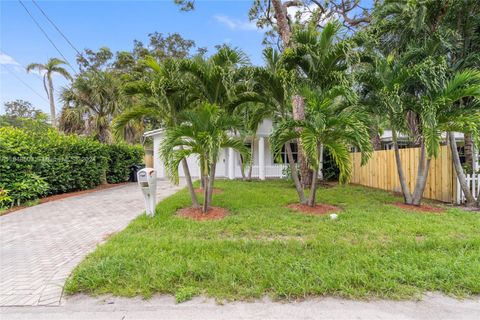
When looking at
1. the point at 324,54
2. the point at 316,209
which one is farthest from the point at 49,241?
the point at 324,54

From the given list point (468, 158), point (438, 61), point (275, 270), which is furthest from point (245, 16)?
point (275, 270)

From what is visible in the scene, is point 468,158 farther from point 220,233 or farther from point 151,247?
point 151,247

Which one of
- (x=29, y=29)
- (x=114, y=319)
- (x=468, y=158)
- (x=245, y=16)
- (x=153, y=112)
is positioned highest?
(x=245, y=16)

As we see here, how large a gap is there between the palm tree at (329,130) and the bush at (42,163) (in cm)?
781

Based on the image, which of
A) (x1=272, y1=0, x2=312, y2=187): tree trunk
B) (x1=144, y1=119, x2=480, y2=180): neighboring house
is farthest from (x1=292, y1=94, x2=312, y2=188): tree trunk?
(x1=144, y1=119, x2=480, y2=180): neighboring house

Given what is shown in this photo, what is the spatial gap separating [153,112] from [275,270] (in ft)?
16.0

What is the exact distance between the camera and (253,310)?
2725mm

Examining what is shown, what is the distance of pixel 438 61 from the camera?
6285mm

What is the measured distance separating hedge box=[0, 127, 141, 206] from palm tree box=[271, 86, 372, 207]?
781 centimetres

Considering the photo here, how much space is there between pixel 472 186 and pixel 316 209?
15.9 feet

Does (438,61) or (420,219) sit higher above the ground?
(438,61)

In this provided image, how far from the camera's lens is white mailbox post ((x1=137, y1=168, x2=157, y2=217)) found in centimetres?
635

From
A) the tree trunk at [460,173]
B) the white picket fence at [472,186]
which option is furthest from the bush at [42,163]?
the white picket fence at [472,186]

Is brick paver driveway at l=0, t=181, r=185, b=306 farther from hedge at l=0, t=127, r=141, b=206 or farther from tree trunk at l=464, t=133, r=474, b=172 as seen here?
tree trunk at l=464, t=133, r=474, b=172
